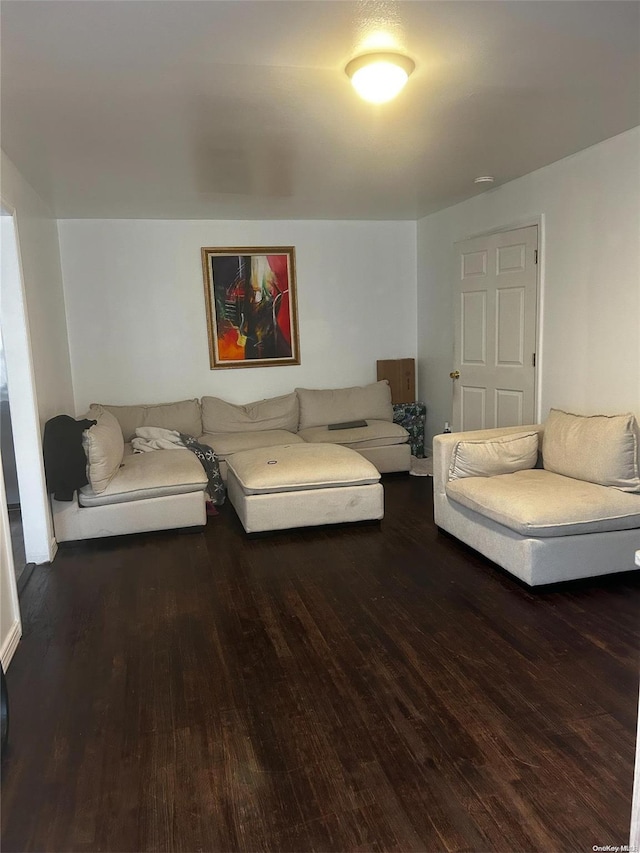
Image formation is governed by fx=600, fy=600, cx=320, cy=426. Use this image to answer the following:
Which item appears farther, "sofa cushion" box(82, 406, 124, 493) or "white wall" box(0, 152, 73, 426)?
"sofa cushion" box(82, 406, 124, 493)

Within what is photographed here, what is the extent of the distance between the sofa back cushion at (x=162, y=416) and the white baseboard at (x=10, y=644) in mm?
2762

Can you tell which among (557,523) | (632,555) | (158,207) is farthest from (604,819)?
(158,207)

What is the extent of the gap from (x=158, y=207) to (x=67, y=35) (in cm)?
303

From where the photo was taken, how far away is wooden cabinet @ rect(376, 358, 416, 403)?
6.29 meters

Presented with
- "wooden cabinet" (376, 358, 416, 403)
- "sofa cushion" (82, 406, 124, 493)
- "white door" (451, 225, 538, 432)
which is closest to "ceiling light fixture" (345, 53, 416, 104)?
"white door" (451, 225, 538, 432)

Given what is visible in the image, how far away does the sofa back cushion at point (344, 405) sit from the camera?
587cm

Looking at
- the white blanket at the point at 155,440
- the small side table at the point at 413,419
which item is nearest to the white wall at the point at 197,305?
the small side table at the point at 413,419

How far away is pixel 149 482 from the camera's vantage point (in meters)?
4.09

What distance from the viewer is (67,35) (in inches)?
83.0

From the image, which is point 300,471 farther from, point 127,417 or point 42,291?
point 42,291

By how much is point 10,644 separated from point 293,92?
2.73 m

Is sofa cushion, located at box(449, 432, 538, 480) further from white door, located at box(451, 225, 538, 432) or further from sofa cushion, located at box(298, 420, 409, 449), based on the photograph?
sofa cushion, located at box(298, 420, 409, 449)

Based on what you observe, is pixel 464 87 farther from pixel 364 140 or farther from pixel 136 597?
pixel 136 597

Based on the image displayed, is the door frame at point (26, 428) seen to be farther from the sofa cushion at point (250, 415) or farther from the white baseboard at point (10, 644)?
the sofa cushion at point (250, 415)
